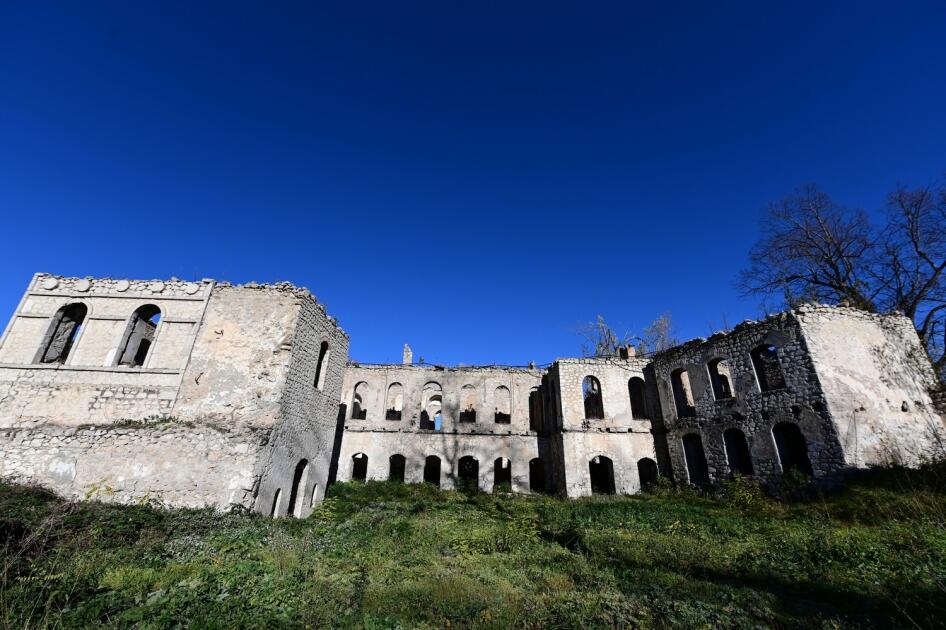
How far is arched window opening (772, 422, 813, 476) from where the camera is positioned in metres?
13.1

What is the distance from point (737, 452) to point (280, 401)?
16.2 m

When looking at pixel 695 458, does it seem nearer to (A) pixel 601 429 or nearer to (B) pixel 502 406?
(A) pixel 601 429

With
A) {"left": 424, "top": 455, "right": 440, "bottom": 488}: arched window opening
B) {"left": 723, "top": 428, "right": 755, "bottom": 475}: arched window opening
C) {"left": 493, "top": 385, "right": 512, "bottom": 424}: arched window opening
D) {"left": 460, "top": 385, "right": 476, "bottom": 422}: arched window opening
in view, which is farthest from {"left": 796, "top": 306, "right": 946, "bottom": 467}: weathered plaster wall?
{"left": 424, "top": 455, "right": 440, "bottom": 488}: arched window opening

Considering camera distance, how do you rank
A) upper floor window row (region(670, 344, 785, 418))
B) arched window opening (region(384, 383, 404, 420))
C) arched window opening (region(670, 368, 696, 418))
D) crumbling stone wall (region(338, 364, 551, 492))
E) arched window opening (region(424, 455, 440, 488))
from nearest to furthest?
upper floor window row (region(670, 344, 785, 418)) → arched window opening (region(670, 368, 696, 418)) → crumbling stone wall (region(338, 364, 551, 492)) → arched window opening (region(384, 383, 404, 420)) → arched window opening (region(424, 455, 440, 488))

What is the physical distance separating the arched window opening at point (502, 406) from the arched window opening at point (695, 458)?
936 cm

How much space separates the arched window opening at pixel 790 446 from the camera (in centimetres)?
1309

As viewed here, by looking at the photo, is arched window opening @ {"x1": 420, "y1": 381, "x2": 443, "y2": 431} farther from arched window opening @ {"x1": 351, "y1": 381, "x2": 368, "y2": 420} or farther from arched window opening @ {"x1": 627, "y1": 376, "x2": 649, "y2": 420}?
arched window opening @ {"x1": 627, "y1": 376, "x2": 649, "y2": 420}

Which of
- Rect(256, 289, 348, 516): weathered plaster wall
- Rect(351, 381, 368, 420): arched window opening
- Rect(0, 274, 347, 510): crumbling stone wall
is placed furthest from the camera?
Rect(351, 381, 368, 420): arched window opening

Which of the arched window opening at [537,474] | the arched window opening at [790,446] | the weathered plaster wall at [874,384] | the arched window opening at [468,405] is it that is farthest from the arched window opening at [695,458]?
the arched window opening at [468,405]

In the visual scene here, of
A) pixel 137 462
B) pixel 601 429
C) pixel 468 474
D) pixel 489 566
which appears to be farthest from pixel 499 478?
pixel 137 462

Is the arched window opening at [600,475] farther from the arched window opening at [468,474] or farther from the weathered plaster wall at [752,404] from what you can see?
the arched window opening at [468,474]

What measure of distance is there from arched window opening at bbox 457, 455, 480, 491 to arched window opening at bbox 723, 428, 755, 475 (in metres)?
11.1

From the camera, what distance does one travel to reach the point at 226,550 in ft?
24.8

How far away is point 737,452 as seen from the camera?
49.4 feet
